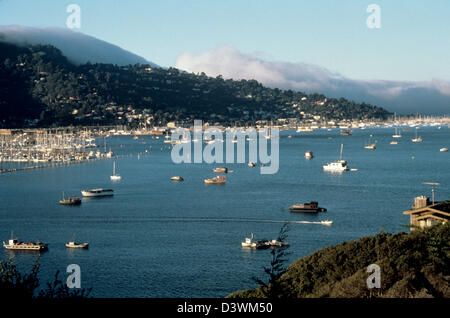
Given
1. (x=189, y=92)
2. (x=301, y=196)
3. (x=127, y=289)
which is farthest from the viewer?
(x=189, y=92)

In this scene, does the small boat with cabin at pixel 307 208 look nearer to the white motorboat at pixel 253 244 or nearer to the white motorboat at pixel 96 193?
the white motorboat at pixel 253 244

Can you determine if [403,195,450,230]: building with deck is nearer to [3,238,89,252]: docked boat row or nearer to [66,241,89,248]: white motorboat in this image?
[66,241,89,248]: white motorboat

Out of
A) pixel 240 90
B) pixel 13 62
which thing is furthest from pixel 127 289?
pixel 240 90

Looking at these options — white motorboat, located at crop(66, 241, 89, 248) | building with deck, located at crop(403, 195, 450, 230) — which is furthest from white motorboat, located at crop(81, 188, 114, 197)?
building with deck, located at crop(403, 195, 450, 230)

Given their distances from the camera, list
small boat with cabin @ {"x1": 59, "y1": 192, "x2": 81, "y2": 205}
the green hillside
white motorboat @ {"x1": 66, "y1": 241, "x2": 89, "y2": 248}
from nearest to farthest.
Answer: white motorboat @ {"x1": 66, "y1": 241, "x2": 89, "y2": 248} < small boat with cabin @ {"x1": 59, "y1": 192, "x2": 81, "y2": 205} < the green hillside

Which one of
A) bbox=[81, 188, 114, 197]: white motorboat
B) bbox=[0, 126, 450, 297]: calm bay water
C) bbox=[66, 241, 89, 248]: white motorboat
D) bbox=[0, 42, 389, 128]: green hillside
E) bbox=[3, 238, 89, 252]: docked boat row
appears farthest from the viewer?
bbox=[0, 42, 389, 128]: green hillside

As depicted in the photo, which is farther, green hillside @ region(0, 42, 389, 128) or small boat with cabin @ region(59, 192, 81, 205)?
green hillside @ region(0, 42, 389, 128)
